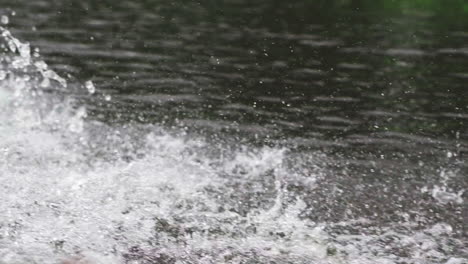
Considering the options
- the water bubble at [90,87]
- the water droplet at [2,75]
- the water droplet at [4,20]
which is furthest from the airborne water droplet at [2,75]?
the water droplet at [4,20]

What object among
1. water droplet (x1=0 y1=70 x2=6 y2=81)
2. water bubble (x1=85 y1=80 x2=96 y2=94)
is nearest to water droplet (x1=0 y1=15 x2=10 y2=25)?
water droplet (x1=0 y1=70 x2=6 y2=81)

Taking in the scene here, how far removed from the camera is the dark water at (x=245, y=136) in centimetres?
979

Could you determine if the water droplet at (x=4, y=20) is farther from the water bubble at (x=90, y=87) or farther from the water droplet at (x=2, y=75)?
the water bubble at (x=90, y=87)

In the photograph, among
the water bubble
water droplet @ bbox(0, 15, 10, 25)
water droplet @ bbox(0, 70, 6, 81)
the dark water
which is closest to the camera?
Answer: the dark water

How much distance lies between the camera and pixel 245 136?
43.1 feet

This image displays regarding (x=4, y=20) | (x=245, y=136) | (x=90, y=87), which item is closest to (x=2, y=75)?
(x=90, y=87)

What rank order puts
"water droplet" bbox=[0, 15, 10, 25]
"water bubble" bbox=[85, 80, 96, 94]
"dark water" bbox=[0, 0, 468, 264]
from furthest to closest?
"water droplet" bbox=[0, 15, 10, 25] → "water bubble" bbox=[85, 80, 96, 94] → "dark water" bbox=[0, 0, 468, 264]

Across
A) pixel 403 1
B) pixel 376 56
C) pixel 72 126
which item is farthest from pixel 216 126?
pixel 403 1

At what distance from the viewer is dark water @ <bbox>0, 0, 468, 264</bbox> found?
385 inches

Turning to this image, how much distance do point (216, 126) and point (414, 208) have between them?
442 centimetres

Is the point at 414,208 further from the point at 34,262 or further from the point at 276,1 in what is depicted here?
the point at 276,1

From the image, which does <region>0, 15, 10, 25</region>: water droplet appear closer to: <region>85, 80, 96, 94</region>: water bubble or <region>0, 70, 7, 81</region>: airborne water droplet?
<region>0, 70, 7, 81</region>: airborne water droplet

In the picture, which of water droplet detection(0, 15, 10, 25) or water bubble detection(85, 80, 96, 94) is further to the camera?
water droplet detection(0, 15, 10, 25)

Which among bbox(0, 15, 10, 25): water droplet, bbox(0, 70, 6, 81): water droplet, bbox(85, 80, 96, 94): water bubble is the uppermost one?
bbox(0, 15, 10, 25): water droplet
